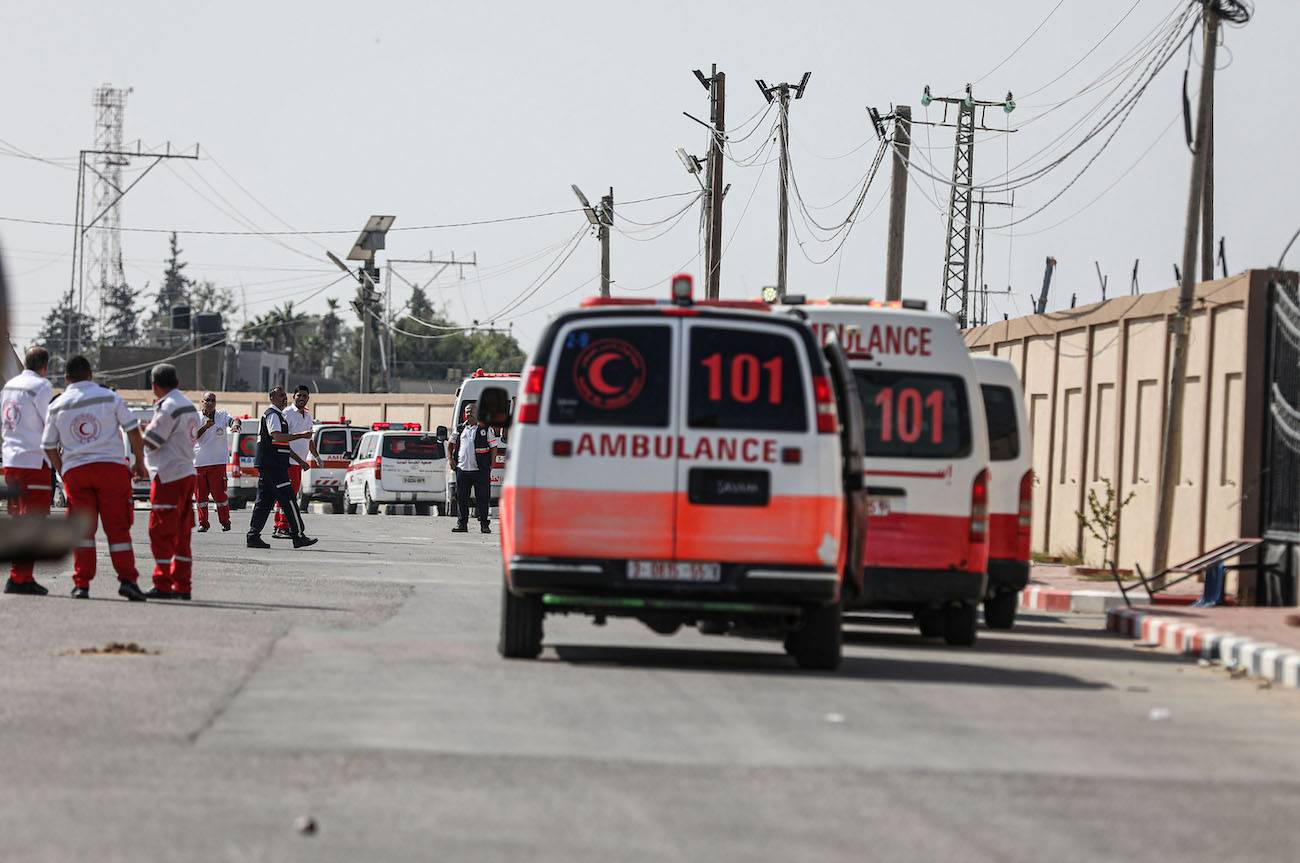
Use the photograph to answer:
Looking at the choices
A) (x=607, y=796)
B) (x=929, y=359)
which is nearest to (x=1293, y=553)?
(x=929, y=359)

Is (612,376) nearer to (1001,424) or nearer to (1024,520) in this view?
(1024,520)

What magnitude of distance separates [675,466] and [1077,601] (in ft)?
31.1

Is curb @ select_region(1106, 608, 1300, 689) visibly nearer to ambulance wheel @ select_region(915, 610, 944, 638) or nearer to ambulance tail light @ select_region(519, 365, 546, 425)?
ambulance wheel @ select_region(915, 610, 944, 638)

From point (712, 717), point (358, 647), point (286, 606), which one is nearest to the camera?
point (712, 717)

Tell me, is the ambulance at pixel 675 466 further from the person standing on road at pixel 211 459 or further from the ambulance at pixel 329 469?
the ambulance at pixel 329 469

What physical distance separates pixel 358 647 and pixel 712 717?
12.1 feet

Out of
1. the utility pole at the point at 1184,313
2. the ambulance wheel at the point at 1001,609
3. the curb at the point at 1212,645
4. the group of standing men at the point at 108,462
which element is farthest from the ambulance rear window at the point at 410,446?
the ambulance wheel at the point at 1001,609

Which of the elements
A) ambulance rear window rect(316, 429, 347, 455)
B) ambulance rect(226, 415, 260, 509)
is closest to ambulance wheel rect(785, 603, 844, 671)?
ambulance rect(226, 415, 260, 509)

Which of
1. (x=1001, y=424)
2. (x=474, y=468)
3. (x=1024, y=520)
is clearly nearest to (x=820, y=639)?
(x=1024, y=520)

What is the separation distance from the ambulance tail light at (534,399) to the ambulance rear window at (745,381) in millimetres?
866

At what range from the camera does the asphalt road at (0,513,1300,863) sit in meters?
6.79

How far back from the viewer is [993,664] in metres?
13.6

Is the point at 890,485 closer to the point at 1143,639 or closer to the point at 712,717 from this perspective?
the point at 1143,639

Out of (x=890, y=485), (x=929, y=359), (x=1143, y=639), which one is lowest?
(x=1143, y=639)
